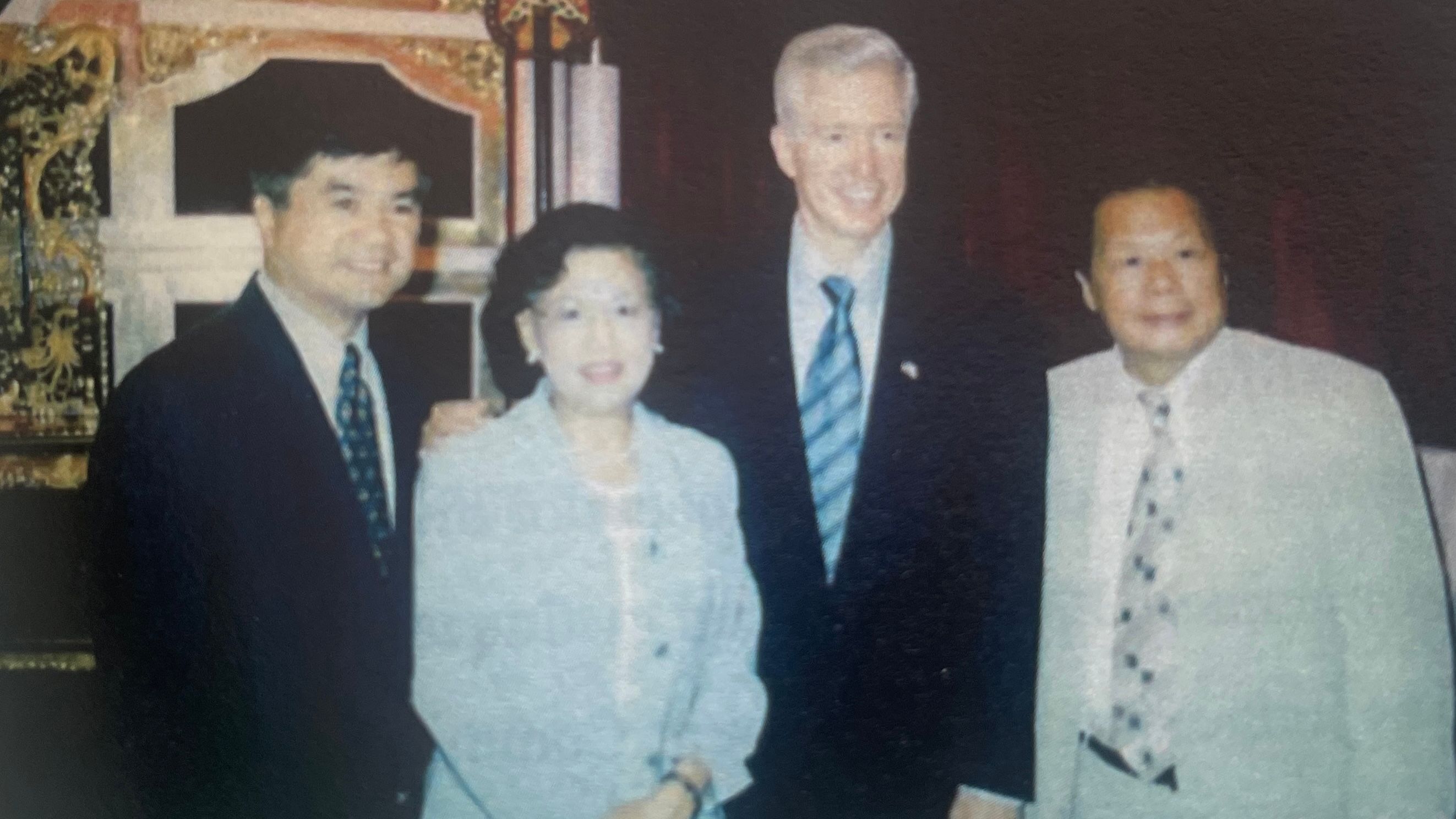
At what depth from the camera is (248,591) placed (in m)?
1.43

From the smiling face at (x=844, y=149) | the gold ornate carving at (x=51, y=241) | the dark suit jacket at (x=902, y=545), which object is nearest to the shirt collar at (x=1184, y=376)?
the dark suit jacket at (x=902, y=545)

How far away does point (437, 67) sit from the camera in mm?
1478

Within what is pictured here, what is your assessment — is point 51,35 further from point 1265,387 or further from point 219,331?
point 1265,387

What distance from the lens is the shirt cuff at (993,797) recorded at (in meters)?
1.54

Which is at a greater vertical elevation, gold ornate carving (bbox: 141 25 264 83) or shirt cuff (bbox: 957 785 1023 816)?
gold ornate carving (bbox: 141 25 264 83)

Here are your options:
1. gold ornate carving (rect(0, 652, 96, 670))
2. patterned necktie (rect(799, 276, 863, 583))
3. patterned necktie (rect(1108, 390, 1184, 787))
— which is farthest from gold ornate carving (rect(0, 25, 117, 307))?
patterned necktie (rect(1108, 390, 1184, 787))

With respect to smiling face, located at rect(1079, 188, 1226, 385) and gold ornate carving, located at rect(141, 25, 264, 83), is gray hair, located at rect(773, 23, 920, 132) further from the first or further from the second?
gold ornate carving, located at rect(141, 25, 264, 83)

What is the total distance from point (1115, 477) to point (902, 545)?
333 millimetres

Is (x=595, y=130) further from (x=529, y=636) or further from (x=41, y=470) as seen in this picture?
(x=41, y=470)

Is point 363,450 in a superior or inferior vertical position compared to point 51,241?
inferior

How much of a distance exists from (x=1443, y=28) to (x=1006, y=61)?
0.69 m

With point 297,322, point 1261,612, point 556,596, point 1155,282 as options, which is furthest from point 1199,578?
point 297,322

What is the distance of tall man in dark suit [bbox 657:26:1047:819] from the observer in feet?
4.90

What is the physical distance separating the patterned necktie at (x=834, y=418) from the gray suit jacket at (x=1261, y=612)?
0.99 ft
